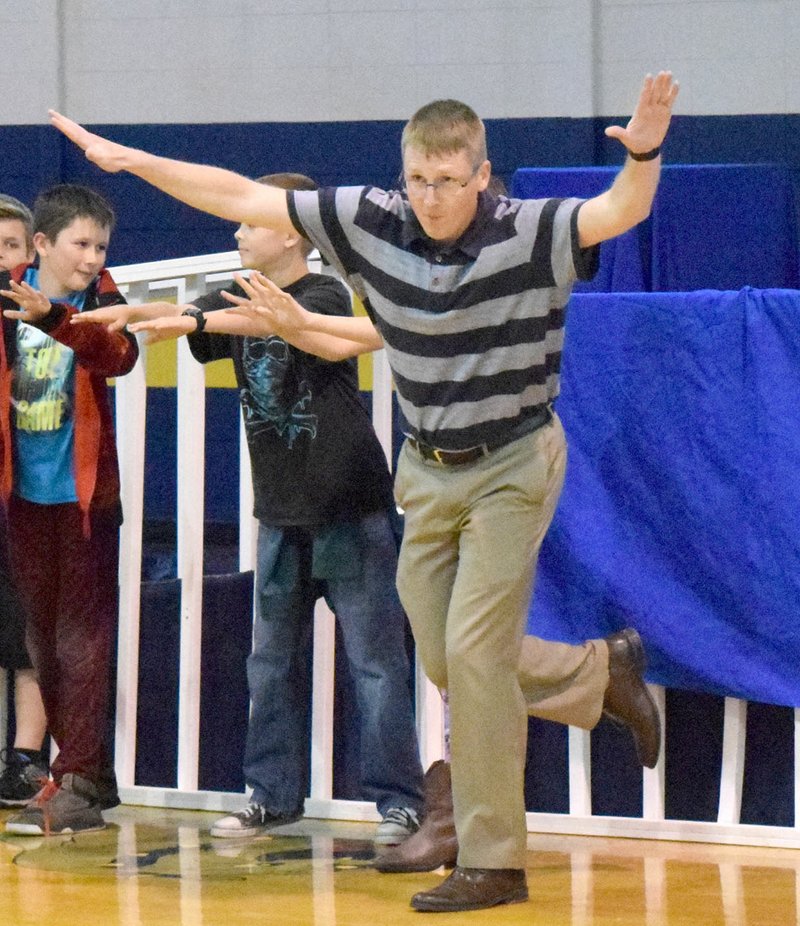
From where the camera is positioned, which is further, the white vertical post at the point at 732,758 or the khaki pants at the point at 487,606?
the white vertical post at the point at 732,758

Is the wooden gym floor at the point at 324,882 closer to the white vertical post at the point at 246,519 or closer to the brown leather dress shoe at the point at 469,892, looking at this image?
the brown leather dress shoe at the point at 469,892

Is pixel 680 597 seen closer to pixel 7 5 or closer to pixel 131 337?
pixel 131 337

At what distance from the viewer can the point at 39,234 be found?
3.82 m

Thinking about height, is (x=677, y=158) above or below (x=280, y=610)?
above

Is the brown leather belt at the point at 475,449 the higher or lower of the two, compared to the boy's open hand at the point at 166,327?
lower

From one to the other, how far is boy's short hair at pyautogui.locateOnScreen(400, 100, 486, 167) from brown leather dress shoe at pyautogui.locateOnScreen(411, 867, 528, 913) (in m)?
1.28

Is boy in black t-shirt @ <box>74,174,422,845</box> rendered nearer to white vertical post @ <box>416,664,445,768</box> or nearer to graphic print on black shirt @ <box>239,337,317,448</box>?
graphic print on black shirt @ <box>239,337,317,448</box>

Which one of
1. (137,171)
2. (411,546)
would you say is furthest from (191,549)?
(137,171)

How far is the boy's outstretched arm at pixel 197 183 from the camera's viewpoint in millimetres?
2908

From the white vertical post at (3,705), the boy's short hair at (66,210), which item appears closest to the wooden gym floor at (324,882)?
the white vertical post at (3,705)

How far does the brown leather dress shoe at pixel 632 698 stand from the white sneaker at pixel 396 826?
1.56 ft

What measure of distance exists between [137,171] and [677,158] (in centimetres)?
429

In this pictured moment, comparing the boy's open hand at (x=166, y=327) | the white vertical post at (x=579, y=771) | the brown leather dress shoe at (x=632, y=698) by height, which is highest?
the boy's open hand at (x=166, y=327)

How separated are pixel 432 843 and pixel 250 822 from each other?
1.82 feet
